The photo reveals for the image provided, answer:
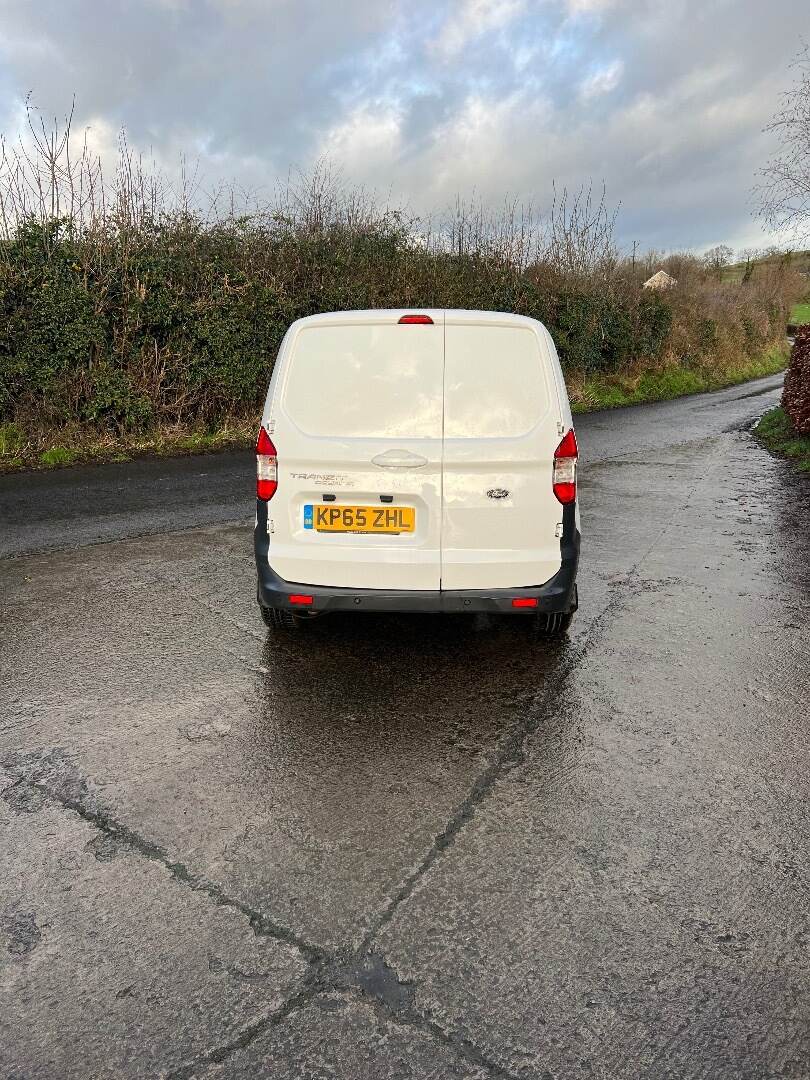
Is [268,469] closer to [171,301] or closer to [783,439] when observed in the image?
[171,301]

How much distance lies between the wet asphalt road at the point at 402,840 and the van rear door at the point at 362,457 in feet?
2.26

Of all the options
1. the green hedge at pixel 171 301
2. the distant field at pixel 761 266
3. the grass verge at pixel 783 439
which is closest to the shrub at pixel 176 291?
the green hedge at pixel 171 301

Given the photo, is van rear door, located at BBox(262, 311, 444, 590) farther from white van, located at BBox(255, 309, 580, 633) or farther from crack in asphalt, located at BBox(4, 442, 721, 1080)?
crack in asphalt, located at BBox(4, 442, 721, 1080)

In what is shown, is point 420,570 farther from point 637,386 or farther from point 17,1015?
point 637,386

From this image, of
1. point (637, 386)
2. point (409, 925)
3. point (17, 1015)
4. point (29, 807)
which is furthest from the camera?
point (637, 386)

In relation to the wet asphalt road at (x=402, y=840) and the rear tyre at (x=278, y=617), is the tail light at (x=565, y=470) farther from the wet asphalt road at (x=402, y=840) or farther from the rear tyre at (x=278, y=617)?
the rear tyre at (x=278, y=617)

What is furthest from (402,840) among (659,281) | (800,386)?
(659,281)

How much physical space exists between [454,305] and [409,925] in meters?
16.5

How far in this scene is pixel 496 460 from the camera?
4.28 meters

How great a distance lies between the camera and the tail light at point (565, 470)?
171 inches

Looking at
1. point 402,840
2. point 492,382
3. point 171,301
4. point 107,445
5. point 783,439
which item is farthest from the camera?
point 783,439

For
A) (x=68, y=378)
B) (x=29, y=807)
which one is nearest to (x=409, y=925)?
(x=29, y=807)

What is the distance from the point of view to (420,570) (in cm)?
432

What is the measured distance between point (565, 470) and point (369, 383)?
116cm
